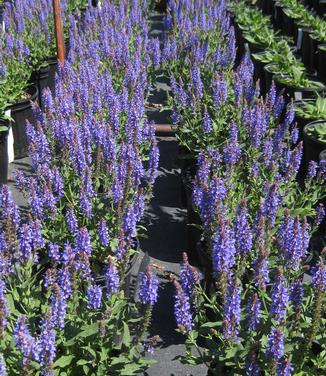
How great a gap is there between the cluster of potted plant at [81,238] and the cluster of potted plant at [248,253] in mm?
338

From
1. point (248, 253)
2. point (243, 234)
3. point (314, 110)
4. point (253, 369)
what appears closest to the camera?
point (253, 369)

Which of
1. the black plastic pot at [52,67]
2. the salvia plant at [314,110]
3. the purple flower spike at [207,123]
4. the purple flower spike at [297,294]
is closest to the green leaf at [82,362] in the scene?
the purple flower spike at [297,294]

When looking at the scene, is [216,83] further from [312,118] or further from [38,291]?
[38,291]

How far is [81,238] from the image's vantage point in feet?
10.4

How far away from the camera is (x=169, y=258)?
5277mm

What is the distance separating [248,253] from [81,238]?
1.09m

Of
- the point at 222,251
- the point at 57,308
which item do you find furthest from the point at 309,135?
the point at 57,308

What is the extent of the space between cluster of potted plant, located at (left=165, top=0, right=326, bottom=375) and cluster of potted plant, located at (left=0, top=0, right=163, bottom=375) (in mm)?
338

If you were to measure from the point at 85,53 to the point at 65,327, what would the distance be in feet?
14.4

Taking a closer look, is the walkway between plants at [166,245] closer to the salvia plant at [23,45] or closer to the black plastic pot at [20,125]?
the black plastic pot at [20,125]

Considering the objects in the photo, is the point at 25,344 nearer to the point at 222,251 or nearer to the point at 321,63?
the point at 222,251

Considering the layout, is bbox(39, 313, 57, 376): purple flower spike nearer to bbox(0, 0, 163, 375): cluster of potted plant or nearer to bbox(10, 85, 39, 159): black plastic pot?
bbox(0, 0, 163, 375): cluster of potted plant

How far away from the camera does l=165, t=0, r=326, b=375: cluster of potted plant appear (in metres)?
2.88

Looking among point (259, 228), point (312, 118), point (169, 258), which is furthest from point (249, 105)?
point (259, 228)
